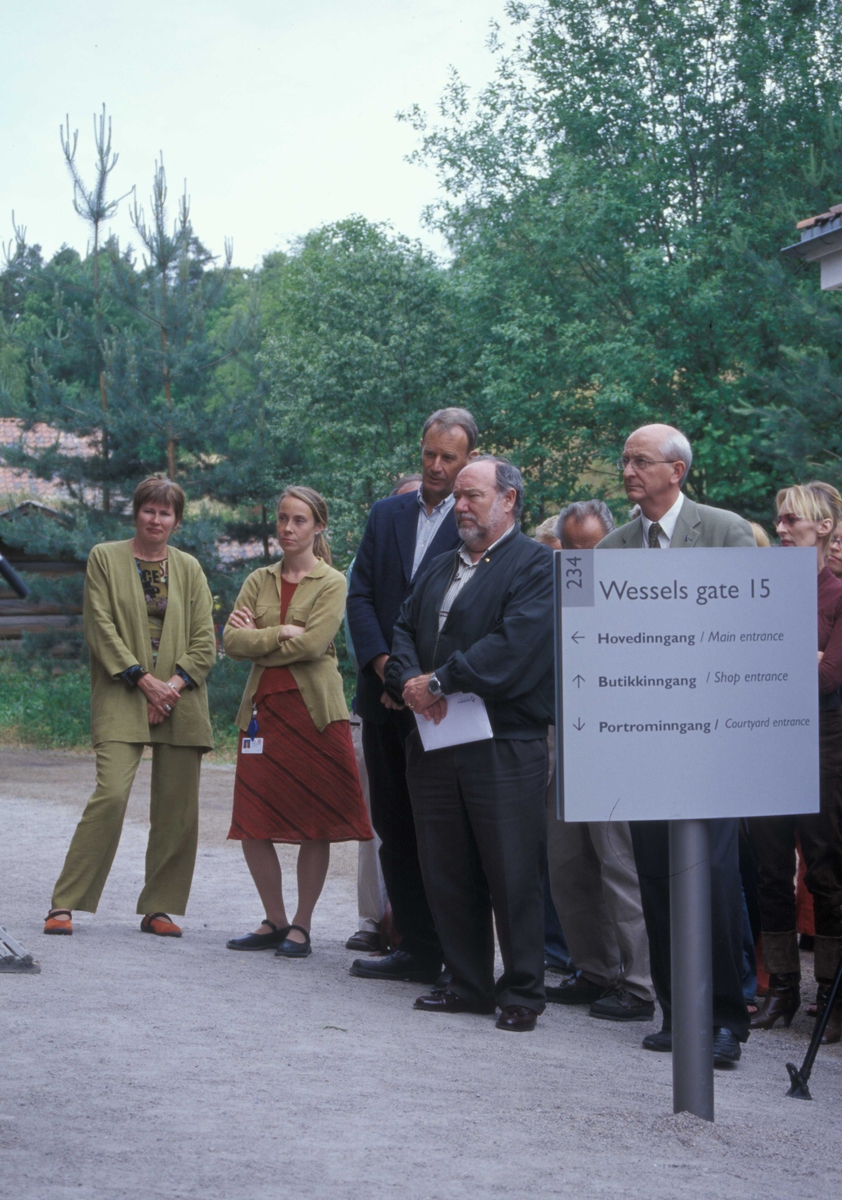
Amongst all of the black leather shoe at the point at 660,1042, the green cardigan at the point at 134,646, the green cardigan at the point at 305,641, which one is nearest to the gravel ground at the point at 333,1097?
the black leather shoe at the point at 660,1042

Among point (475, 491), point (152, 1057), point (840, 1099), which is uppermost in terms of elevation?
point (475, 491)

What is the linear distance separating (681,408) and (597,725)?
2236 cm

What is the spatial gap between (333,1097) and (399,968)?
2.08 meters

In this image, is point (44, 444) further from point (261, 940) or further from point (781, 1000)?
point (781, 1000)

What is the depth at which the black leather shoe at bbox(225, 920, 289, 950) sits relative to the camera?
586cm

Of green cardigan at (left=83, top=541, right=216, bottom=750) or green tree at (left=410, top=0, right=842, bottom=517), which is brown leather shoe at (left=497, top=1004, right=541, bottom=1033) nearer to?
green cardigan at (left=83, top=541, right=216, bottom=750)

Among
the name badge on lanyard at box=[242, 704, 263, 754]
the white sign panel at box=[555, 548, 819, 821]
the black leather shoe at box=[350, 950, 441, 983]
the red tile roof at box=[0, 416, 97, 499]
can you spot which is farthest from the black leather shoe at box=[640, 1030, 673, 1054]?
the red tile roof at box=[0, 416, 97, 499]

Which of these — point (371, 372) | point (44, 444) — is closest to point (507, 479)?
point (44, 444)

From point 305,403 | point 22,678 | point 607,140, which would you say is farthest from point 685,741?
point 305,403

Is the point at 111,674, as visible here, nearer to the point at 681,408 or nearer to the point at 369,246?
the point at 681,408

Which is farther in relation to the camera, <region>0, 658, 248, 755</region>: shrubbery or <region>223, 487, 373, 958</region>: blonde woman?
<region>0, 658, 248, 755</region>: shrubbery

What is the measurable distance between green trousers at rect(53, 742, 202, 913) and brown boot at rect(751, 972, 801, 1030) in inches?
102

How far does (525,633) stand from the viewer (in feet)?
15.3

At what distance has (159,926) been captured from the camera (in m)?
6.05
